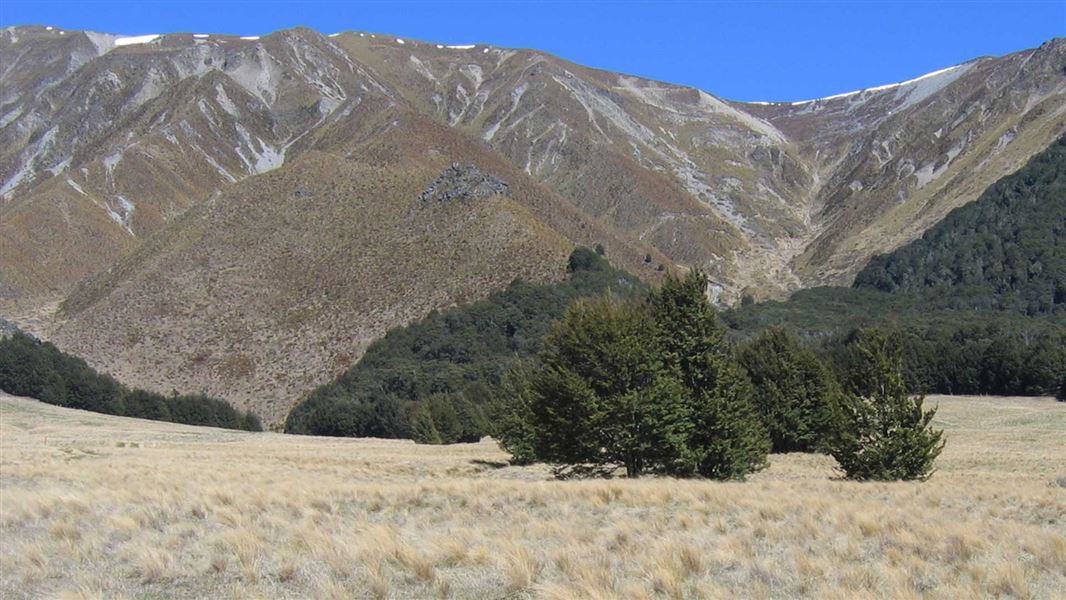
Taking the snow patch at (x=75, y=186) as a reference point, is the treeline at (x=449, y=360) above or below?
below

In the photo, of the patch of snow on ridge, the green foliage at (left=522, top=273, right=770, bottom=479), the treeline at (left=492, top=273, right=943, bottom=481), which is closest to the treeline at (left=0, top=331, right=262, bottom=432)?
the treeline at (left=492, top=273, right=943, bottom=481)

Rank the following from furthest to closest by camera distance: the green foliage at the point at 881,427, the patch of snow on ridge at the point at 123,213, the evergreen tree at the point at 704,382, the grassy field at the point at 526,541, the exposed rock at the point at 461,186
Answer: the patch of snow on ridge at the point at 123,213
the exposed rock at the point at 461,186
the green foliage at the point at 881,427
the evergreen tree at the point at 704,382
the grassy field at the point at 526,541

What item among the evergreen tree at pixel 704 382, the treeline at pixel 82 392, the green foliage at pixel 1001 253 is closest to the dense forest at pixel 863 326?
the green foliage at pixel 1001 253

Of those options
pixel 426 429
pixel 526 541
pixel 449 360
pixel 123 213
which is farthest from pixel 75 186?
pixel 526 541

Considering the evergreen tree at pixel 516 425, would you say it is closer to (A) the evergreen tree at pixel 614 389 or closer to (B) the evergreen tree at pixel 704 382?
(A) the evergreen tree at pixel 614 389

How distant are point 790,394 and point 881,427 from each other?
49.4ft

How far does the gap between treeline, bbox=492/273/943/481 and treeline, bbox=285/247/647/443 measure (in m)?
49.3

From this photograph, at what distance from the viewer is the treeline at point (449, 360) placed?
3573 inches

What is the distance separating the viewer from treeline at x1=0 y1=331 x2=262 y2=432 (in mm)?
90125

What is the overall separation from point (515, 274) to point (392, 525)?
11140 centimetres

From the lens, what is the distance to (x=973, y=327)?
119 m

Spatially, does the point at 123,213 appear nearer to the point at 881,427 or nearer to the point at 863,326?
the point at 863,326

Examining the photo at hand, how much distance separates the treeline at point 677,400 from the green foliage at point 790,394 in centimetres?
1272

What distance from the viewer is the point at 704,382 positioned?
25984mm
